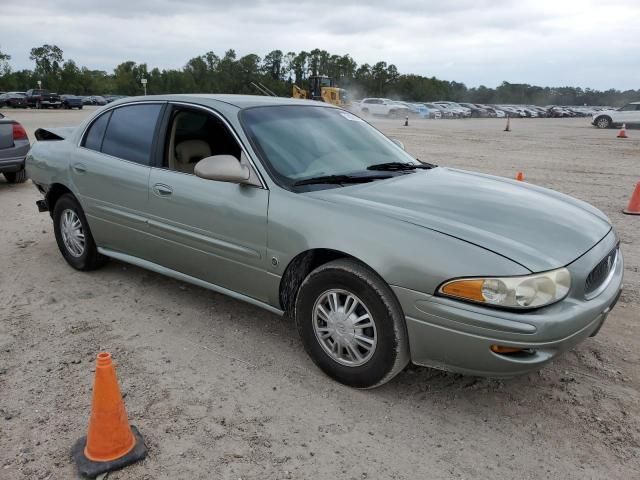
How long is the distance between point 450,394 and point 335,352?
71 cm

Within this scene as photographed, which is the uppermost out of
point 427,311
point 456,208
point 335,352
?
point 456,208

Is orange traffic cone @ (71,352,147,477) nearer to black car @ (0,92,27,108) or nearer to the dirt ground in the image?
the dirt ground

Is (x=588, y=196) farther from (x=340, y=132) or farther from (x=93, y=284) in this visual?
(x=93, y=284)

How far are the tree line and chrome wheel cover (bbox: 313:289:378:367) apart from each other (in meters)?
79.7

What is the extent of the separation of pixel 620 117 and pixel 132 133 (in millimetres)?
33964

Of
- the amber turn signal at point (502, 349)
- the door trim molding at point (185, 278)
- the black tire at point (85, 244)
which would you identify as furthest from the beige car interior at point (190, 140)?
the amber turn signal at point (502, 349)

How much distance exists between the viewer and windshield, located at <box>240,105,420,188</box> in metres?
3.49

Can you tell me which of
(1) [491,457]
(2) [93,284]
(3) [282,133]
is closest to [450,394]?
(1) [491,457]

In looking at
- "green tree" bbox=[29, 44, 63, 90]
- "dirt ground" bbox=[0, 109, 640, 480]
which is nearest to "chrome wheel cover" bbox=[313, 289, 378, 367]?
"dirt ground" bbox=[0, 109, 640, 480]

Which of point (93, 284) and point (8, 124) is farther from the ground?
point (8, 124)

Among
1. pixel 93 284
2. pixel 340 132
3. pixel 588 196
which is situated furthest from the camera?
pixel 588 196

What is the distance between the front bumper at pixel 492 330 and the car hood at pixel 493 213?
0.22 m

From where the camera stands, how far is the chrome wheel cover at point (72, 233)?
4.83 metres

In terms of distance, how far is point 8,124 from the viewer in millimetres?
8906
